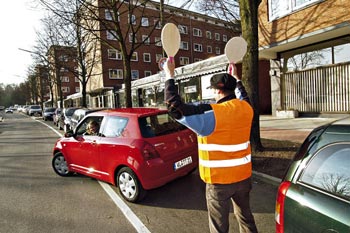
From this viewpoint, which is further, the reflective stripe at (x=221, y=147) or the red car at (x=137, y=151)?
the red car at (x=137, y=151)

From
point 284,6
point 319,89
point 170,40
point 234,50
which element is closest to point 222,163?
point 170,40

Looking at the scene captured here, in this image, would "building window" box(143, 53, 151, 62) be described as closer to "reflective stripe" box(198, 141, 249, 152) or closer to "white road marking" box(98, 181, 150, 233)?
"white road marking" box(98, 181, 150, 233)

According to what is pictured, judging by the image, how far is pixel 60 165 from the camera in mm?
6457

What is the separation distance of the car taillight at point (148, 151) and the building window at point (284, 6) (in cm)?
1043

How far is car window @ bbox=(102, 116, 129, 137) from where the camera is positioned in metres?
4.94

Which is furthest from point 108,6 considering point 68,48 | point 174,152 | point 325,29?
point 68,48

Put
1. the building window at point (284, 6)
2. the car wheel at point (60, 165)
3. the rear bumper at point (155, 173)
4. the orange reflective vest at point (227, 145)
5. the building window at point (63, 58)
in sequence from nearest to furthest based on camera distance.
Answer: the orange reflective vest at point (227, 145), the rear bumper at point (155, 173), the car wheel at point (60, 165), the building window at point (284, 6), the building window at point (63, 58)

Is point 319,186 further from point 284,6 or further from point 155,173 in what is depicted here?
point 284,6

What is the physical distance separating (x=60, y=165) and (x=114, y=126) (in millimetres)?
2287

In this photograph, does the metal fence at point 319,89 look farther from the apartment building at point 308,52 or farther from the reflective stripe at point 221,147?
the reflective stripe at point 221,147

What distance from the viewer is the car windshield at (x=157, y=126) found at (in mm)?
4707

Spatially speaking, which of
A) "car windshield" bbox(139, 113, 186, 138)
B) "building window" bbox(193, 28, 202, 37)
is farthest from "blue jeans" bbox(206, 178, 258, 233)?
"building window" bbox(193, 28, 202, 37)

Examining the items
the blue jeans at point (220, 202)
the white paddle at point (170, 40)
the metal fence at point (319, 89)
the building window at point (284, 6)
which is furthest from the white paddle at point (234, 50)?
the metal fence at point (319, 89)

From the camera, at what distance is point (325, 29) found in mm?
10672
